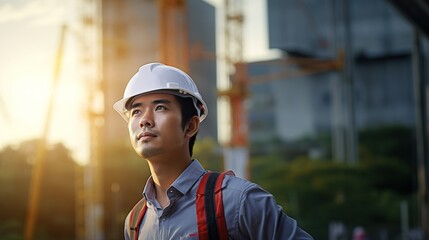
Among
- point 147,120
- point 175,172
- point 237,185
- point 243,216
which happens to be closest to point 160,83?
point 147,120

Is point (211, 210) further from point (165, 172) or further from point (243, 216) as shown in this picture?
point (165, 172)

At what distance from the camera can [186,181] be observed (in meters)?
3.53

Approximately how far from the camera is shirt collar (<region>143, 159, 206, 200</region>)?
350 centimetres

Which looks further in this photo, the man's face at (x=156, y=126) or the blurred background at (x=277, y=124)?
the blurred background at (x=277, y=124)

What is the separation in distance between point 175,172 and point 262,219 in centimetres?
49

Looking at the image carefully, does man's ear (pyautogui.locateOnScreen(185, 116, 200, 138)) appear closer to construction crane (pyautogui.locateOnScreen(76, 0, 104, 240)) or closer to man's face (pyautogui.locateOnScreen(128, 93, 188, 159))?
man's face (pyautogui.locateOnScreen(128, 93, 188, 159))

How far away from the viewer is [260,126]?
315 ft

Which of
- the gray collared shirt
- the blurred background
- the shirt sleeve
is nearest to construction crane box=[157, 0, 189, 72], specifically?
the blurred background

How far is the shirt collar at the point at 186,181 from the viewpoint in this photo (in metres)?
3.50

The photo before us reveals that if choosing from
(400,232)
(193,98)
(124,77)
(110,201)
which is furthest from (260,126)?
(193,98)

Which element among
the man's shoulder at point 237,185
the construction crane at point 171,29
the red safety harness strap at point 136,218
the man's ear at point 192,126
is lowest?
the red safety harness strap at point 136,218

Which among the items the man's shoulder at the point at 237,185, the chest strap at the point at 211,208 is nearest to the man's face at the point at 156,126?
the chest strap at the point at 211,208

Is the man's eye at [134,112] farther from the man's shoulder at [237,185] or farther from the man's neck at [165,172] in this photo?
the man's shoulder at [237,185]

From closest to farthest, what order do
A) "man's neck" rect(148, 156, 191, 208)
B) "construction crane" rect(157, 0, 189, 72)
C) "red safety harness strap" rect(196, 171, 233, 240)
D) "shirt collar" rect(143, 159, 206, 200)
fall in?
1. "red safety harness strap" rect(196, 171, 233, 240)
2. "shirt collar" rect(143, 159, 206, 200)
3. "man's neck" rect(148, 156, 191, 208)
4. "construction crane" rect(157, 0, 189, 72)
